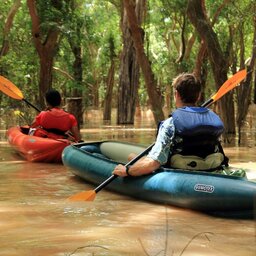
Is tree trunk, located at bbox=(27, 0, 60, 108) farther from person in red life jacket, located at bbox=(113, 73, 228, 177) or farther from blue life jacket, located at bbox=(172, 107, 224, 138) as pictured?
blue life jacket, located at bbox=(172, 107, 224, 138)

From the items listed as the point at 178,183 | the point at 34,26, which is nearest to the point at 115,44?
the point at 34,26

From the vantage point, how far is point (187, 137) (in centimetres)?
440

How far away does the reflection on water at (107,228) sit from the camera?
308cm

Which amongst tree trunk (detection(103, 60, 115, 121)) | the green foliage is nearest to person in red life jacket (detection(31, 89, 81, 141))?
the green foliage

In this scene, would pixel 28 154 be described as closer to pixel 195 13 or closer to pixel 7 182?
pixel 7 182

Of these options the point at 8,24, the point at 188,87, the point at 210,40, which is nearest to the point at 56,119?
the point at 188,87

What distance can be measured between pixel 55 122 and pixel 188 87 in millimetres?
3751

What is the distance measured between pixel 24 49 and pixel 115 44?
17.1 ft

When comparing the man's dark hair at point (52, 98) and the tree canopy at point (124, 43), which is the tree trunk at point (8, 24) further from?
the man's dark hair at point (52, 98)

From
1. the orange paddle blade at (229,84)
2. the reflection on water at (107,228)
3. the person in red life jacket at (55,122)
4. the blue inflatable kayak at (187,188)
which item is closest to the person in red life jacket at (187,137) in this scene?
the blue inflatable kayak at (187,188)

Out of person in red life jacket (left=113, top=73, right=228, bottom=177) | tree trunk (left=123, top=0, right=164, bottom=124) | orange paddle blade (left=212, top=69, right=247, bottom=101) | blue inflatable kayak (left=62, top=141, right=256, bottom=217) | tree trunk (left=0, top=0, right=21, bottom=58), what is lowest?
blue inflatable kayak (left=62, top=141, right=256, bottom=217)

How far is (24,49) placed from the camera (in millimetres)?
18141

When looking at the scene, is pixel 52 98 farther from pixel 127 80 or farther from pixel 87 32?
pixel 127 80

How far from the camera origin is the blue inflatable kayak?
3.96 meters
